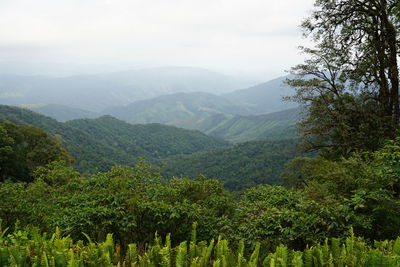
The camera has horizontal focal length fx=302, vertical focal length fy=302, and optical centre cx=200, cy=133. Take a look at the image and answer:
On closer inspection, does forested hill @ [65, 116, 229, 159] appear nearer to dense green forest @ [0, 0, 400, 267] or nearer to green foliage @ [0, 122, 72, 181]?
green foliage @ [0, 122, 72, 181]

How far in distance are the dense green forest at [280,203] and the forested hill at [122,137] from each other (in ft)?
306

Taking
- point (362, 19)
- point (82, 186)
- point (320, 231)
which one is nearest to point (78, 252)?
point (320, 231)

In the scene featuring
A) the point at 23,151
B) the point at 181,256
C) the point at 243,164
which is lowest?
the point at 243,164

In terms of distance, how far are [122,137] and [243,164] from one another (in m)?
77.1

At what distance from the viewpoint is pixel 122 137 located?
15075 centimetres

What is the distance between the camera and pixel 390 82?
14414 mm

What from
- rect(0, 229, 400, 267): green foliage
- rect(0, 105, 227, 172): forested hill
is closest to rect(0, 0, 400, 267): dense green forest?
rect(0, 229, 400, 267): green foliage

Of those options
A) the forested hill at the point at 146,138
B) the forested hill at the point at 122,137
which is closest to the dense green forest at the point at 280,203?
the forested hill at the point at 122,137

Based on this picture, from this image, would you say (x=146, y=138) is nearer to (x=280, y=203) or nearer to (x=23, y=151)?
(x=23, y=151)

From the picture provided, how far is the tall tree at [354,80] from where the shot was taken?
45.0 ft

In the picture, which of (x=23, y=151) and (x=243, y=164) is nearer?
(x=23, y=151)

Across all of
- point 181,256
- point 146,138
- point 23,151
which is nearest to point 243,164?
point 23,151

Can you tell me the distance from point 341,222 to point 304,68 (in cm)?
1242

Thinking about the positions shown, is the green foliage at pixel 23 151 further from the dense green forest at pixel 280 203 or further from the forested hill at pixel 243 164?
the forested hill at pixel 243 164
